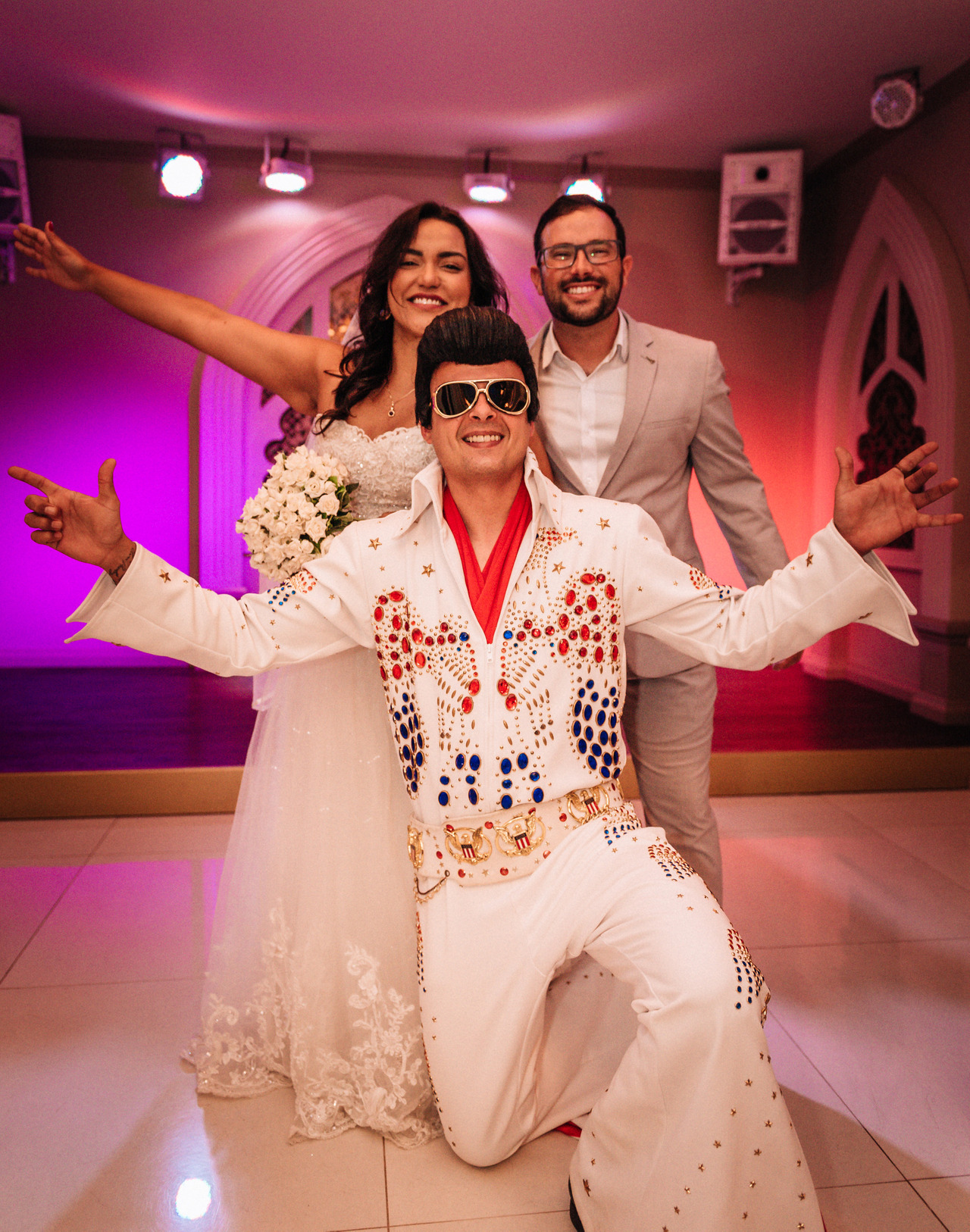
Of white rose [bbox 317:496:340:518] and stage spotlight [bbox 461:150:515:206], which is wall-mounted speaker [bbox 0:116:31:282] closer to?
stage spotlight [bbox 461:150:515:206]

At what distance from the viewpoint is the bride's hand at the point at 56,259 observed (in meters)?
2.21

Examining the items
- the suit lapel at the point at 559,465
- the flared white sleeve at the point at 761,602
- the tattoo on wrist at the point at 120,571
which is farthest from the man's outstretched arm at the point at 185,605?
the suit lapel at the point at 559,465

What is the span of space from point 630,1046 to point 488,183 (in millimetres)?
5718

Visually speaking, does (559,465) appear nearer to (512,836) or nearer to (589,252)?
(589,252)

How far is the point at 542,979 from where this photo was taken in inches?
68.8

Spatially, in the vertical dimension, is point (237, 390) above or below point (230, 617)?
above

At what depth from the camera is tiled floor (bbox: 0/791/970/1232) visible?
178 centimetres

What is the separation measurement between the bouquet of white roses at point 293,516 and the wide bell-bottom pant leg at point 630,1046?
0.77 m

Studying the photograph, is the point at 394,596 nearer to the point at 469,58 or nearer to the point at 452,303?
the point at 452,303

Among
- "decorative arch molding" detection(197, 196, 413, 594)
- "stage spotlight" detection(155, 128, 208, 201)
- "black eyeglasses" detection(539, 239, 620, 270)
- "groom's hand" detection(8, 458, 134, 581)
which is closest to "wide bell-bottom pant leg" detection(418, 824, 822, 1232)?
"groom's hand" detection(8, 458, 134, 581)

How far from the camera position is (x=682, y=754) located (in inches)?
96.0

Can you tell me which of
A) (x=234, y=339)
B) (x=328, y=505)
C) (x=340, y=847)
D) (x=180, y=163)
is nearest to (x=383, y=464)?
(x=328, y=505)

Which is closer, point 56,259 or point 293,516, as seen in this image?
point 293,516

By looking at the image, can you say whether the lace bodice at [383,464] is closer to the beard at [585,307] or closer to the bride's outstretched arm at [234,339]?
the bride's outstretched arm at [234,339]
